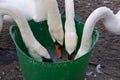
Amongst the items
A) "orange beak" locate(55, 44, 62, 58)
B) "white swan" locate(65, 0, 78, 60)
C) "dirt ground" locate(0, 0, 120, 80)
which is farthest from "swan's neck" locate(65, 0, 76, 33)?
"dirt ground" locate(0, 0, 120, 80)

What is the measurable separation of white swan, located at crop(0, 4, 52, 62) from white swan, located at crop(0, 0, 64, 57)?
0.28 feet

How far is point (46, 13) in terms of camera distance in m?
1.58

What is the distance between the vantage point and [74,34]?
1461 millimetres

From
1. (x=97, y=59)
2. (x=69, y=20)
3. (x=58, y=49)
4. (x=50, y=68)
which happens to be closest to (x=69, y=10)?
(x=69, y=20)

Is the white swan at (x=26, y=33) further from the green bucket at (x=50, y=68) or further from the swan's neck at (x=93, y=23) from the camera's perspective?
the swan's neck at (x=93, y=23)

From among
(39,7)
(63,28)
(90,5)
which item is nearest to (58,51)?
(63,28)

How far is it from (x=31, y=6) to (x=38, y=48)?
0.97 feet

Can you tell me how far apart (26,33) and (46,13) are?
8.2 inches

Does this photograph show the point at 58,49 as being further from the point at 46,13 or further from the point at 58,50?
the point at 46,13

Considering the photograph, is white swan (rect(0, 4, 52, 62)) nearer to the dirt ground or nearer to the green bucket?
the green bucket

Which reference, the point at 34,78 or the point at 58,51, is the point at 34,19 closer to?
the point at 58,51

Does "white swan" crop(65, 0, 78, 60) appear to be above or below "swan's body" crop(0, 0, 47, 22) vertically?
below

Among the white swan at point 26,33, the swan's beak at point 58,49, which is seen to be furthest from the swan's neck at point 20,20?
the swan's beak at point 58,49

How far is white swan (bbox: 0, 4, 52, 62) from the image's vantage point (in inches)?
55.7
